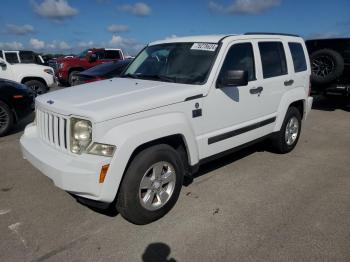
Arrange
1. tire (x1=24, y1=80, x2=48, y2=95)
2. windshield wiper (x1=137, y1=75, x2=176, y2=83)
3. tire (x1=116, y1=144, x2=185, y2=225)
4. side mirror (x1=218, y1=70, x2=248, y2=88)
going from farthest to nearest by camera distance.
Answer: tire (x1=24, y1=80, x2=48, y2=95) < windshield wiper (x1=137, y1=75, x2=176, y2=83) < side mirror (x1=218, y1=70, x2=248, y2=88) < tire (x1=116, y1=144, x2=185, y2=225)

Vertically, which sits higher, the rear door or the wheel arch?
the rear door

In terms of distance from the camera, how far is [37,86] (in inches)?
454

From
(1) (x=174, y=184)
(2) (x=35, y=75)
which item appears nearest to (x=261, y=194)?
(1) (x=174, y=184)

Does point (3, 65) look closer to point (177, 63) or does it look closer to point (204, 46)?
point (177, 63)

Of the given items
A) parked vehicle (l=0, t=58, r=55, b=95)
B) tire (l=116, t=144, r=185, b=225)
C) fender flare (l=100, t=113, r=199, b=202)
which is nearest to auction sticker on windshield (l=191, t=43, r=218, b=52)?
fender flare (l=100, t=113, r=199, b=202)

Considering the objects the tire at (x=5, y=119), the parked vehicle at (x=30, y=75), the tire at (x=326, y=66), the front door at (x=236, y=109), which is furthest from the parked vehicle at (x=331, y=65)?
the parked vehicle at (x=30, y=75)

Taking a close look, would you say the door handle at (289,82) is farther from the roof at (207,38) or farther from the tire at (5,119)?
the tire at (5,119)

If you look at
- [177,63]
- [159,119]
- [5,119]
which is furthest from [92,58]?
[159,119]

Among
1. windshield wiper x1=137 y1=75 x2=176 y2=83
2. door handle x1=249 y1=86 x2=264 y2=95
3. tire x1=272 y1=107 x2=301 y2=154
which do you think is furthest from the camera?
tire x1=272 y1=107 x2=301 y2=154

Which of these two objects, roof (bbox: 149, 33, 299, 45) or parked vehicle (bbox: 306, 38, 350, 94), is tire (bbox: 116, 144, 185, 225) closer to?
roof (bbox: 149, 33, 299, 45)

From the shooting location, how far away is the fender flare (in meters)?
3.00

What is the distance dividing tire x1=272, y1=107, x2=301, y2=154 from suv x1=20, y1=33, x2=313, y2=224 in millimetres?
184

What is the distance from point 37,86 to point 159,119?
943 cm

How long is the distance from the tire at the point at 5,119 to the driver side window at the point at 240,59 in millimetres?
4825
